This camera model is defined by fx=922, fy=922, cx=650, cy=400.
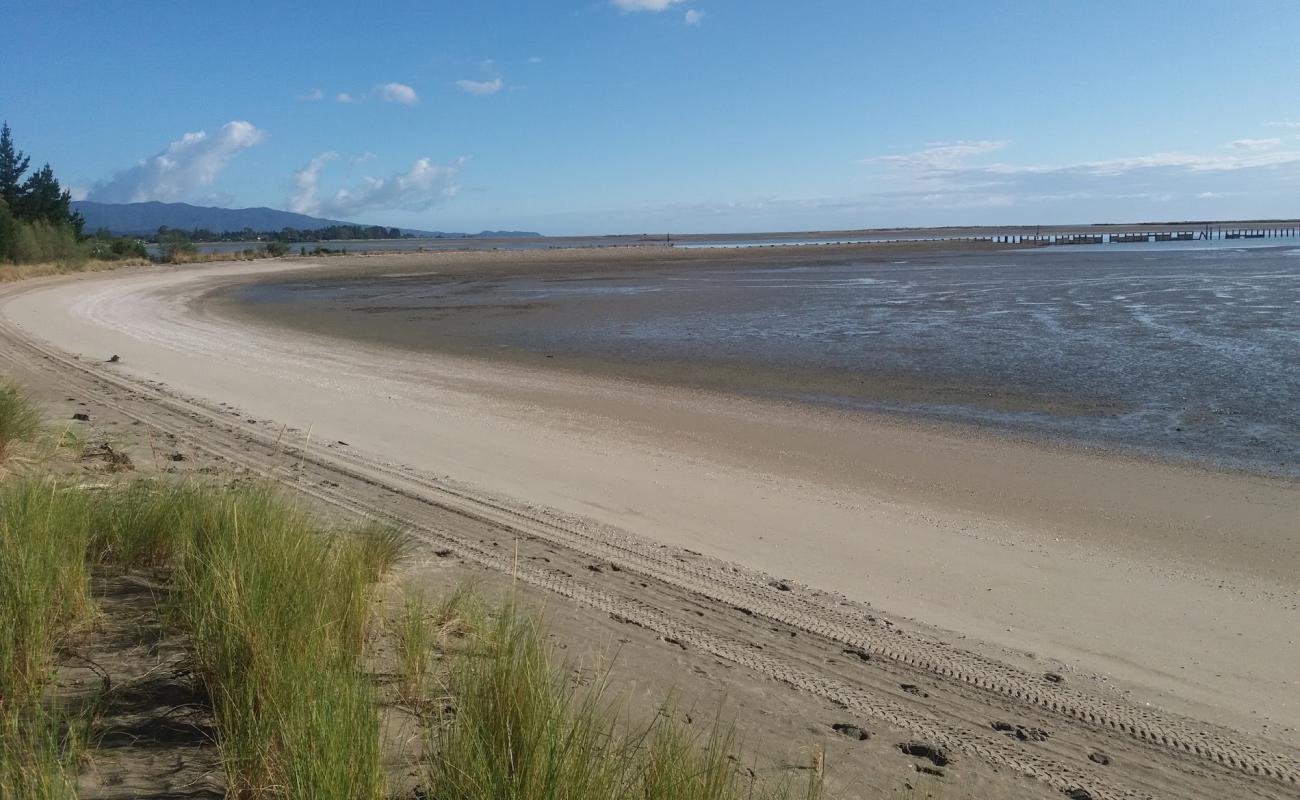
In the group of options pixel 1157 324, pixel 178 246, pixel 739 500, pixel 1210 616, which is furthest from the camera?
pixel 178 246

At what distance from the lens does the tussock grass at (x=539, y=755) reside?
296 centimetres

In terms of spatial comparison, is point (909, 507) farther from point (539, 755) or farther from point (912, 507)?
point (539, 755)

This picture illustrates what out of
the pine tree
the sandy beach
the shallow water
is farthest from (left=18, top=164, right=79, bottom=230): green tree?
the sandy beach

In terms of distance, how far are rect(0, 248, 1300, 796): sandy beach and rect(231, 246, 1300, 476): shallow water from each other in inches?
76.0

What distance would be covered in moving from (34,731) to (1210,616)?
665 centimetres

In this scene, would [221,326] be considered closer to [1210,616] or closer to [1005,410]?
[1005,410]

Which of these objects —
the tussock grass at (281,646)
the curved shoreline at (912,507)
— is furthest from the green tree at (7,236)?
the tussock grass at (281,646)

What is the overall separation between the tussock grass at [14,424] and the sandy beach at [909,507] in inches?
96.1

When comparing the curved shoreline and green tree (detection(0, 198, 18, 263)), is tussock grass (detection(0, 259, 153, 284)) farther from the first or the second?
the curved shoreline

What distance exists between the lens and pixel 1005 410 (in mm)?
14078

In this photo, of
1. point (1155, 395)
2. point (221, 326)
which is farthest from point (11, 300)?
point (1155, 395)

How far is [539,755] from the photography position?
3000mm

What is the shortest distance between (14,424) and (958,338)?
19554mm

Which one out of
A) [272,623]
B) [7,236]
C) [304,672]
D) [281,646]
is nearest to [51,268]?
[7,236]
